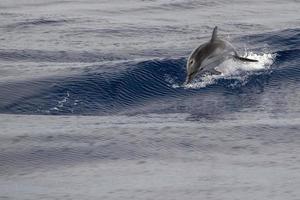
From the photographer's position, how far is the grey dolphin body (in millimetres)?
13898

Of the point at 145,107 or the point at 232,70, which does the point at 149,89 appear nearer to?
the point at 145,107

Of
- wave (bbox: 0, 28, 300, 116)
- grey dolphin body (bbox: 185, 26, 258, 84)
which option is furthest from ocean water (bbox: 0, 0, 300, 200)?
grey dolphin body (bbox: 185, 26, 258, 84)

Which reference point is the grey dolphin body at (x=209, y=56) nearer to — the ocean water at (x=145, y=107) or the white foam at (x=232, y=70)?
the white foam at (x=232, y=70)

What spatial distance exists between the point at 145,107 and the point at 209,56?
1095 millimetres

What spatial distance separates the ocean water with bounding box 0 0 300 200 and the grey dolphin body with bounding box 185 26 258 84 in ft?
1.44

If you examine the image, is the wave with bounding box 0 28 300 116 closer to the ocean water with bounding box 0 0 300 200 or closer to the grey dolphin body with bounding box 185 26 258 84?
the ocean water with bounding box 0 0 300 200

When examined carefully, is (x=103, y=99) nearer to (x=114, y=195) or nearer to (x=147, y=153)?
(x=147, y=153)

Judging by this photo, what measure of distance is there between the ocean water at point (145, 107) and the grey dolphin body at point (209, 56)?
0.44 meters

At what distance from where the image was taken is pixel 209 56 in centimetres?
1407

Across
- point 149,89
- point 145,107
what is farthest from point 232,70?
point 145,107

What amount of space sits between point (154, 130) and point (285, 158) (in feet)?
6.57

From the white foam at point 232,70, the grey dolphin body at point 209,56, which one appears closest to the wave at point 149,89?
the white foam at point 232,70

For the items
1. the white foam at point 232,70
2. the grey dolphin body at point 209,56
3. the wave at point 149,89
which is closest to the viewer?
the grey dolphin body at point 209,56

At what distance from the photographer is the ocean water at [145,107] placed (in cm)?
1027
